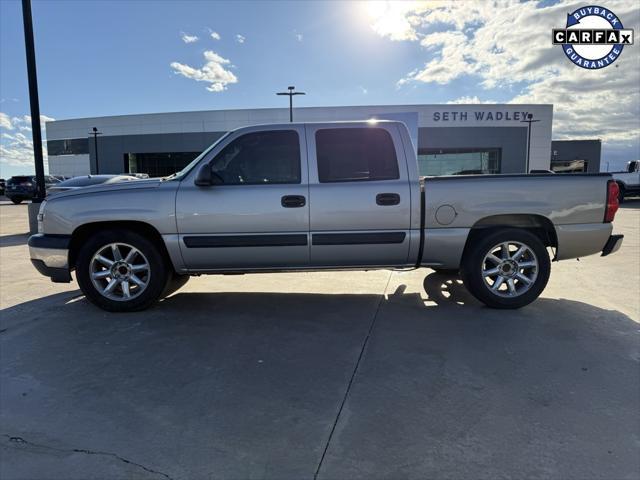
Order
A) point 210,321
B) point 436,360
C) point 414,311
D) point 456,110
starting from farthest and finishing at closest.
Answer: point 456,110, point 414,311, point 210,321, point 436,360

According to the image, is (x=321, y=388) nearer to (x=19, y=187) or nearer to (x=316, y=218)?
(x=316, y=218)

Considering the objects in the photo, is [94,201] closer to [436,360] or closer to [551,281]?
[436,360]

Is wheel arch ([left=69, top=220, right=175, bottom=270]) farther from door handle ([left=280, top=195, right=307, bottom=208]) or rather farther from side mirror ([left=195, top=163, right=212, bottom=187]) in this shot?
door handle ([left=280, top=195, right=307, bottom=208])

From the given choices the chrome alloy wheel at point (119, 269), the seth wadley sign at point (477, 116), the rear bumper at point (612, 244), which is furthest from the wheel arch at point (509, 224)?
the seth wadley sign at point (477, 116)

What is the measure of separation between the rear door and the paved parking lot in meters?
0.69

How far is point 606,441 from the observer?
8.01ft

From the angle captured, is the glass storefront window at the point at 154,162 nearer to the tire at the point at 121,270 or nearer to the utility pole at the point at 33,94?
the utility pole at the point at 33,94

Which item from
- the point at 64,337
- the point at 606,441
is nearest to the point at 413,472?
the point at 606,441

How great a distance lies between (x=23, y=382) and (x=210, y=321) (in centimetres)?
165

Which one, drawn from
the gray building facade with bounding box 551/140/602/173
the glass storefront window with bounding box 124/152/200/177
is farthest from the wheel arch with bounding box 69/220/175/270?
the gray building facade with bounding box 551/140/602/173

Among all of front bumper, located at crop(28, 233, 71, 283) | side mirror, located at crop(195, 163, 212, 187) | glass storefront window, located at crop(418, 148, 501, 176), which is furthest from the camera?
glass storefront window, located at crop(418, 148, 501, 176)

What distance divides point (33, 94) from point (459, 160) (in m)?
44.9

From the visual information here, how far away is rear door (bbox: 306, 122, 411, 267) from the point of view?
177 inches

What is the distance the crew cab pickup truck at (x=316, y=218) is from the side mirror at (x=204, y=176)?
0.15ft
